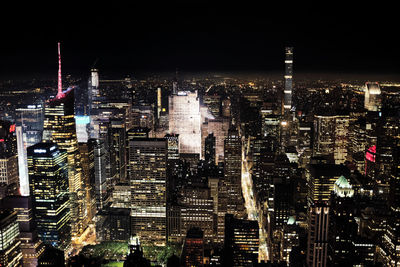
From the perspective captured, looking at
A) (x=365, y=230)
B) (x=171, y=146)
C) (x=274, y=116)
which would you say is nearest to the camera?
(x=365, y=230)

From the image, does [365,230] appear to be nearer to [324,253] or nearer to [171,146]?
[324,253]

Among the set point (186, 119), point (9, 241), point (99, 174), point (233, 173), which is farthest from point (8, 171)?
point (186, 119)

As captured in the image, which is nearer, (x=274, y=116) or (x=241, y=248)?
(x=241, y=248)

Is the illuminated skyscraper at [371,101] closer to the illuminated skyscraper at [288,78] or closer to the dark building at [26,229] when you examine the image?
the illuminated skyscraper at [288,78]

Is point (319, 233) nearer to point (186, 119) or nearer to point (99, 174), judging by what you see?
point (99, 174)

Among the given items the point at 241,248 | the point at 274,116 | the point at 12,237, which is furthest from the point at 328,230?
the point at 274,116

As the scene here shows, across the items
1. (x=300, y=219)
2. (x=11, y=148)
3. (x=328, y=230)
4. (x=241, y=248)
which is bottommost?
(x=241, y=248)

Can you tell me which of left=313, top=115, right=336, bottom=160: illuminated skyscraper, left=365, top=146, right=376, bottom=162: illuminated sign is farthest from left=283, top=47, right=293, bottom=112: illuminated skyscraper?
left=365, top=146, right=376, bottom=162: illuminated sign

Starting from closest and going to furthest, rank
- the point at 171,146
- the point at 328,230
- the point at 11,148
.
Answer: the point at 328,230, the point at 11,148, the point at 171,146

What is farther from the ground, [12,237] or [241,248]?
[12,237]
